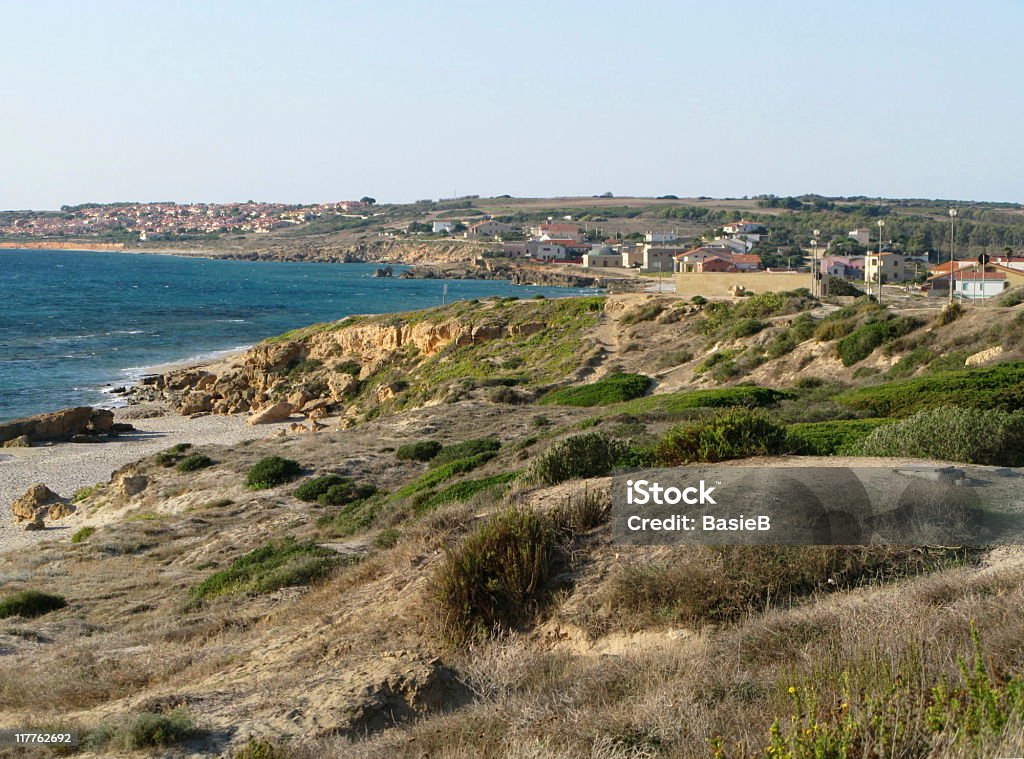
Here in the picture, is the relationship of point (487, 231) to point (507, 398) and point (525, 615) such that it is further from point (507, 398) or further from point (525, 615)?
point (525, 615)

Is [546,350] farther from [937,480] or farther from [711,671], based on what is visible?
[711,671]

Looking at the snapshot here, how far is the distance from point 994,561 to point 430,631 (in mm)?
4752

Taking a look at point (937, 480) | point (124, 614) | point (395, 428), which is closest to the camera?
point (937, 480)

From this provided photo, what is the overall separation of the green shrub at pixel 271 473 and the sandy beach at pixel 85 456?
4.58 meters

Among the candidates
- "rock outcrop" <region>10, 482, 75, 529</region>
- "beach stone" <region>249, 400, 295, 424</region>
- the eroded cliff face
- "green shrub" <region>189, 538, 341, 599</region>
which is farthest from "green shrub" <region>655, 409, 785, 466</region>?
the eroded cliff face

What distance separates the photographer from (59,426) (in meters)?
38.3

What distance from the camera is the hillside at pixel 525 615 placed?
5.55m

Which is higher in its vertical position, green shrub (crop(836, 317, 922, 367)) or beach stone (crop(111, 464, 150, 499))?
green shrub (crop(836, 317, 922, 367))

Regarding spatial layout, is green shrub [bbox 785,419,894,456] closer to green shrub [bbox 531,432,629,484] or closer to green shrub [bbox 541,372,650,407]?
green shrub [bbox 531,432,629,484]

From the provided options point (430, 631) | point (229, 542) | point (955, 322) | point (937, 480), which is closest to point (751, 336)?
point (955, 322)

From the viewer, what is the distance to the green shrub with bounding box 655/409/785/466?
12062 millimetres

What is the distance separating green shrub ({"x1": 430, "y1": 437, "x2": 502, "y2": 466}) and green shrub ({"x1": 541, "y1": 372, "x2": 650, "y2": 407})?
6.77 meters

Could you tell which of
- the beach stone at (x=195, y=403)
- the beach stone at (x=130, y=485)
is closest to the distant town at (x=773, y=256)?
the beach stone at (x=195, y=403)

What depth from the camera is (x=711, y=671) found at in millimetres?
6359
